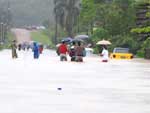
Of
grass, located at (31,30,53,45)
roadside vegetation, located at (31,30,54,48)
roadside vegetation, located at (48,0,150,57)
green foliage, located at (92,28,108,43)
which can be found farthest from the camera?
roadside vegetation, located at (31,30,54,48)

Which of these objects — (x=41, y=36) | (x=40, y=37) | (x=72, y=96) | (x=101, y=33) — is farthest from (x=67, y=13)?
(x=72, y=96)

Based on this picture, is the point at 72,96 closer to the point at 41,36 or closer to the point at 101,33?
the point at 101,33

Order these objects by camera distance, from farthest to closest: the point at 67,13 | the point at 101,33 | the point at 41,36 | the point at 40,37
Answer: the point at 41,36 < the point at 40,37 < the point at 67,13 < the point at 101,33

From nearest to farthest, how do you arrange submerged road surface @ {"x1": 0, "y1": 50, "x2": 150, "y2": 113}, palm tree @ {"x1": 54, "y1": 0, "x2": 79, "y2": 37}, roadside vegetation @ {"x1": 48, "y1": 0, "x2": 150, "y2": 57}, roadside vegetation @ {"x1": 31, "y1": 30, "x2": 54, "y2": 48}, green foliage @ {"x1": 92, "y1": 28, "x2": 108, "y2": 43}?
submerged road surface @ {"x1": 0, "y1": 50, "x2": 150, "y2": 113} → roadside vegetation @ {"x1": 48, "y1": 0, "x2": 150, "y2": 57} → green foliage @ {"x1": 92, "y1": 28, "x2": 108, "y2": 43} → palm tree @ {"x1": 54, "y1": 0, "x2": 79, "y2": 37} → roadside vegetation @ {"x1": 31, "y1": 30, "x2": 54, "y2": 48}

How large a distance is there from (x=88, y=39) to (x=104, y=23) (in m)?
17.1

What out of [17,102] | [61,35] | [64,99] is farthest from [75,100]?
[61,35]

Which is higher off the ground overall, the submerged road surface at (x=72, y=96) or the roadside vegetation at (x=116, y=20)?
the roadside vegetation at (x=116, y=20)

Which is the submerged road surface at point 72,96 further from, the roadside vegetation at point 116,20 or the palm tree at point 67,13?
the palm tree at point 67,13

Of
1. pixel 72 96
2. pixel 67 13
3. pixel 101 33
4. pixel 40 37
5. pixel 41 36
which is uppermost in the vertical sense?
pixel 67 13

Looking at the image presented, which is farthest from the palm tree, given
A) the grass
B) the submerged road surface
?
the submerged road surface

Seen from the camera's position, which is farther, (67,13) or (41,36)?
(41,36)

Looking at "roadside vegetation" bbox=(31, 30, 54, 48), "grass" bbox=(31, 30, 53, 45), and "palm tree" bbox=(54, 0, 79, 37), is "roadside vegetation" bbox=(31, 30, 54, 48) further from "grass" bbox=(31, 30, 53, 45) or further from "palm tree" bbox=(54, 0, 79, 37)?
"palm tree" bbox=(54, 0, 79, 37)

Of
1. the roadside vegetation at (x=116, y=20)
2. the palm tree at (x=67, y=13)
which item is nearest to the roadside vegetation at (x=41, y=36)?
the palm tree at (x=67, y=13)

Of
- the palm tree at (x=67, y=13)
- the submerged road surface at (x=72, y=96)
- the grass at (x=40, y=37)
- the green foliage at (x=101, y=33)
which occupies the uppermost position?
the palm tree at (x=67, y=13)
